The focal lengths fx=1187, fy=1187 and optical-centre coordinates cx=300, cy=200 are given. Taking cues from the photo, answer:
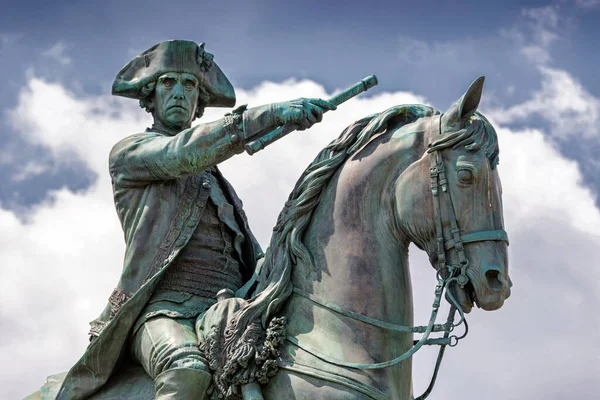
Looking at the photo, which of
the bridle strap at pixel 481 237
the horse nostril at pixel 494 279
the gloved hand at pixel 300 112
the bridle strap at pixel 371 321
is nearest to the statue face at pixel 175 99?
the gloved hand at pixel 300 112

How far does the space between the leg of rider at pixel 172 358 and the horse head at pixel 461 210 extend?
191 centimetres

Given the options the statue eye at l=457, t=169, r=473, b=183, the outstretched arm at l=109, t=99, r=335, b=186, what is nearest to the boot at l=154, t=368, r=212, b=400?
the outstretched arm at l=109, t=99, r=335, b=186

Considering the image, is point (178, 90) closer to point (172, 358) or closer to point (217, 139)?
point (217, 139)

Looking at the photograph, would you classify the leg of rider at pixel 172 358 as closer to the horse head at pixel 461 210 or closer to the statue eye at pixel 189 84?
the horse head at pixel 461 210

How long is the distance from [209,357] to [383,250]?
1575 mm

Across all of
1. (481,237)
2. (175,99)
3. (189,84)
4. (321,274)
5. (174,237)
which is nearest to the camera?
(481,237)

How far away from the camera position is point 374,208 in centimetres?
921

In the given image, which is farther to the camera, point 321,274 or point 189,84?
point 189,84

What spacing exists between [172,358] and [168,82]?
3083 millimetres

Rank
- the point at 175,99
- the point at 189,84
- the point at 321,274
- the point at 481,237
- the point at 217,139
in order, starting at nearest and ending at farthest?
the point at 481,237 < the point at 321,274 < the point at 217,139 < the point at 175,99 < the point at 189,84

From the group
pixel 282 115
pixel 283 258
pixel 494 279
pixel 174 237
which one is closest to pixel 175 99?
pixel 174 237

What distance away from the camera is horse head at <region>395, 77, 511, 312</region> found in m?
8.88

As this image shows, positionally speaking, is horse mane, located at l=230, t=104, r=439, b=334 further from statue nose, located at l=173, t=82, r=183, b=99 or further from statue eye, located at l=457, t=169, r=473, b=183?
statue nose, located at l=173, t=82, r=183, b=99

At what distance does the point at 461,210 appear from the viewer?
8945 mm
